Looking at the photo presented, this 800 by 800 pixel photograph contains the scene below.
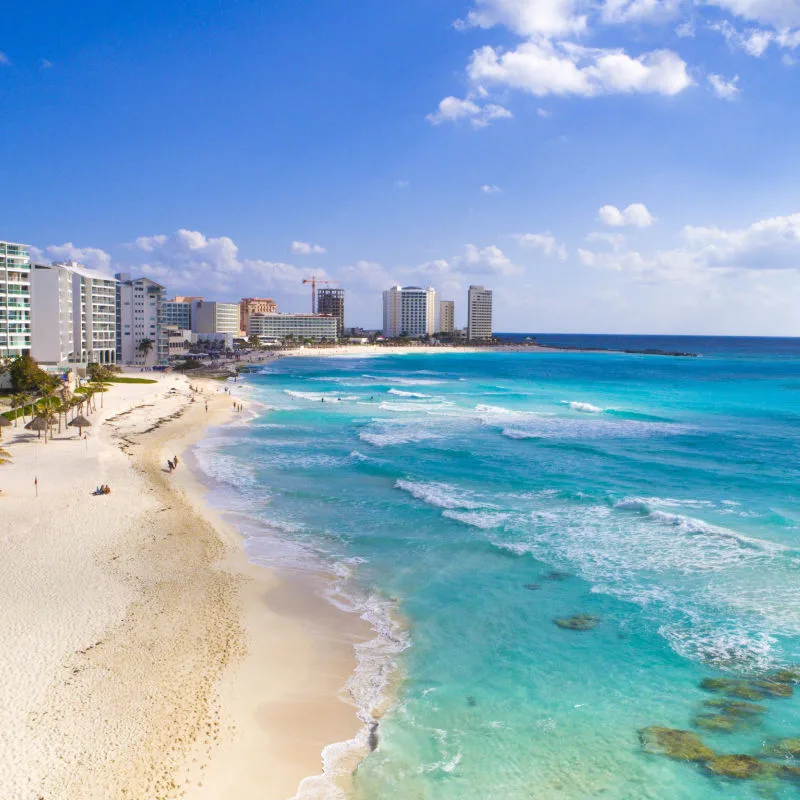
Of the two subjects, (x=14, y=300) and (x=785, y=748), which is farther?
(x=14, y=300)

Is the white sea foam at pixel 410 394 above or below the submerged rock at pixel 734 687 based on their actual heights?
above

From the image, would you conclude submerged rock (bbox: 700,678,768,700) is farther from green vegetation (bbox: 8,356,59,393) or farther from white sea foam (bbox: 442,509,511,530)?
green vegetation (bbox: 8,356,59,393)

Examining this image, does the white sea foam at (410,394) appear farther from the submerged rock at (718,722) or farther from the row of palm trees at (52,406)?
the submerged rock at (718,722)

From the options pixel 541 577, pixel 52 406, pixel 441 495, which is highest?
pixel 52 406

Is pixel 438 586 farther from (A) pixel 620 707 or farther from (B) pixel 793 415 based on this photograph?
(B) pixel 793 415

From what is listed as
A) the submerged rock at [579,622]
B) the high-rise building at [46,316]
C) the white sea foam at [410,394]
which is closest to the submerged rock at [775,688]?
the submerged rock at [579,622]

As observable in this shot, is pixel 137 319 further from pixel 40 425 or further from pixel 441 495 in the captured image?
pixel 441 495

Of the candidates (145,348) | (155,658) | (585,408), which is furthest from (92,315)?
(155,658)
